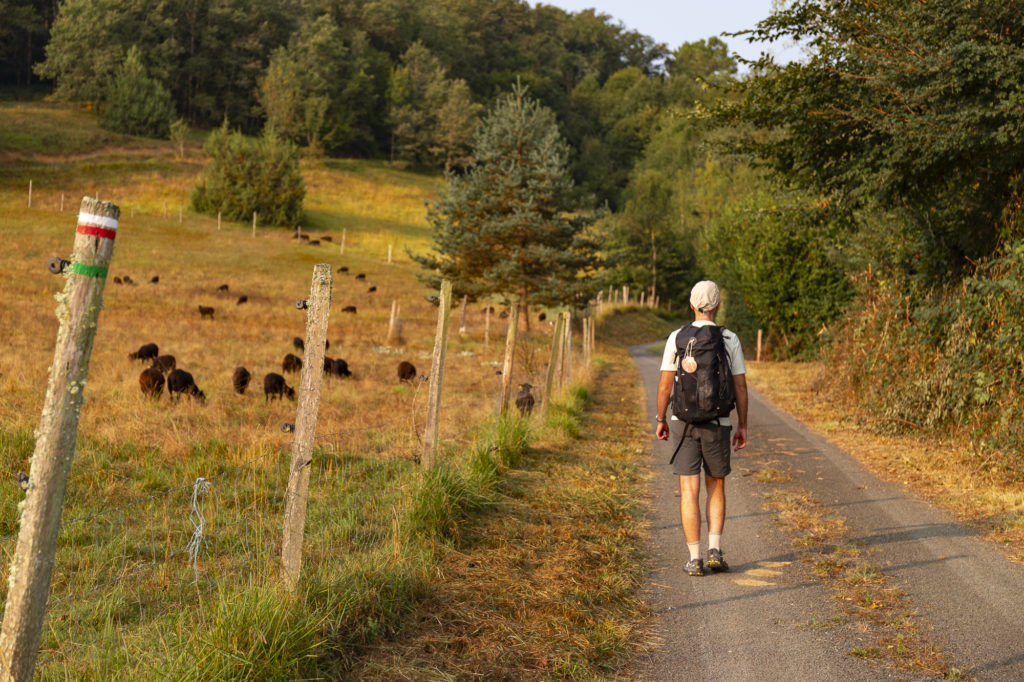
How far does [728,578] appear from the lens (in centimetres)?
634

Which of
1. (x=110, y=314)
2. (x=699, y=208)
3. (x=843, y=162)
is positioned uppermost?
(x=699, y=208)

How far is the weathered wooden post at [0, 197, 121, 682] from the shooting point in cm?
307

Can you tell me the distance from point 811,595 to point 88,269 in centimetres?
506

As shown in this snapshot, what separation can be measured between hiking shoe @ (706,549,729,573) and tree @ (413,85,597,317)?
23.6m

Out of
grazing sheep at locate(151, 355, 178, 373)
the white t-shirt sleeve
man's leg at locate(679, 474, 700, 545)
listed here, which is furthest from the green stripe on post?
grazing sheep at locate(151, 355, 178, 373)

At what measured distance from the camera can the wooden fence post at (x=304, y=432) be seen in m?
4.75

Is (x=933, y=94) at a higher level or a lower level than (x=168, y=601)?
higher

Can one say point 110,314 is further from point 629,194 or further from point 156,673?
point 629,194

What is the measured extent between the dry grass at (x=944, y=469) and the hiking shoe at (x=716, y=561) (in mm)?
2528

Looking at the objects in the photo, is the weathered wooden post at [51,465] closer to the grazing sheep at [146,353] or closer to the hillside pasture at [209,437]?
the hillside pasture at [209,437]

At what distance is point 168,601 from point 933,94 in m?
9.86

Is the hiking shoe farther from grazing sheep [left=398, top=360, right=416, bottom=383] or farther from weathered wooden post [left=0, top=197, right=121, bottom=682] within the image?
grazing sheep [left=398, top=360, right=416, bottom=383]

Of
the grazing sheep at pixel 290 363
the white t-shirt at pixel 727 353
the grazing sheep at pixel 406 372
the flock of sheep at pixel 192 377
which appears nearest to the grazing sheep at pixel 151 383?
the flock of sheep at pixel 192 377

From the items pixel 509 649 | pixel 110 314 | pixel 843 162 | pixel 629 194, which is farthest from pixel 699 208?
pixel 509 649
